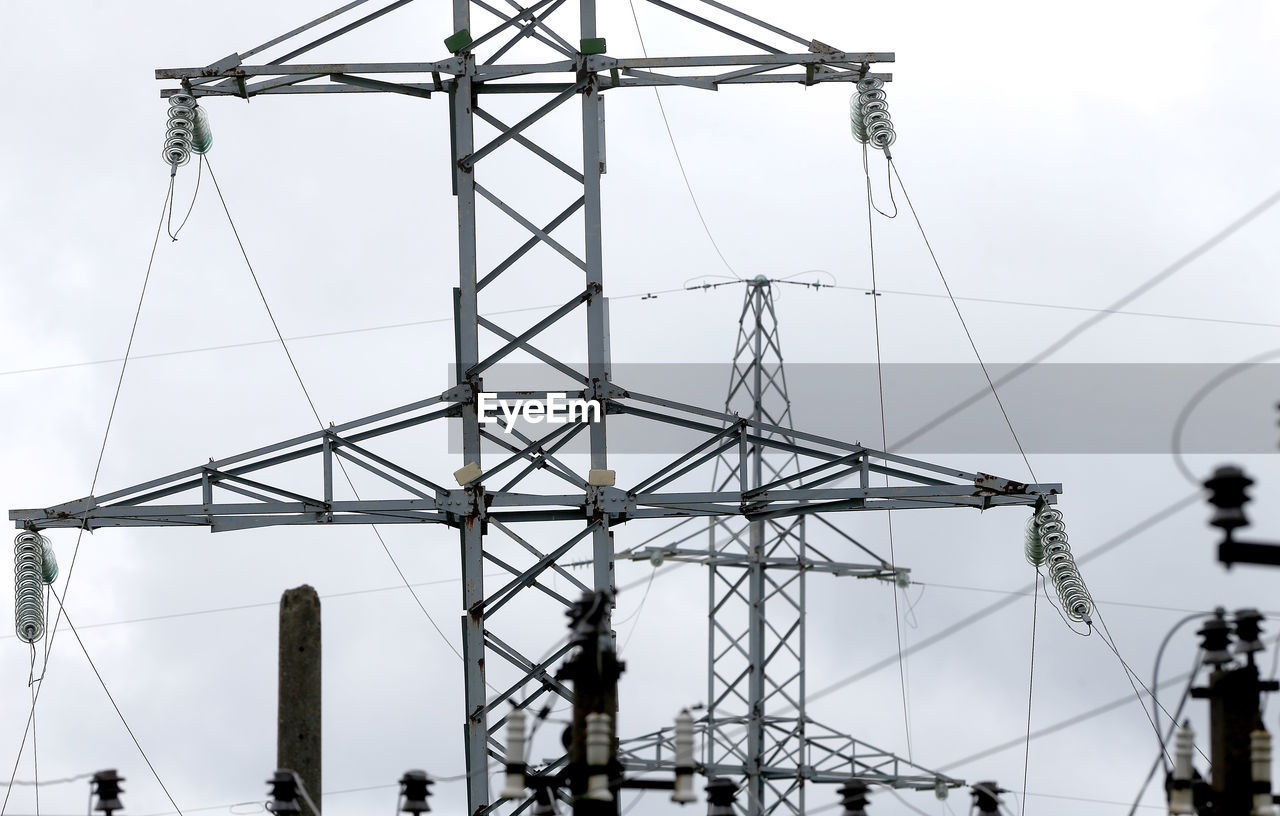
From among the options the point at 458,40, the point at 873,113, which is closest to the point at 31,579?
the point at 458,40

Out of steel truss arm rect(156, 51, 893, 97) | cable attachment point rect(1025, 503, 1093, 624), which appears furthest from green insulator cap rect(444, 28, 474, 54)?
cable attachment point rect(1025, 503, 1093, 624)

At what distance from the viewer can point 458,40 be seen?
59.0 feet

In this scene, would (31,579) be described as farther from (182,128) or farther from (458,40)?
(458,40)

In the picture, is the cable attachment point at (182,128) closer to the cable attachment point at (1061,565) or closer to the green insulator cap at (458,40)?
the green insulator cap at (458,40)

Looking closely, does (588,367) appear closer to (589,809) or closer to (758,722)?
(589,809)

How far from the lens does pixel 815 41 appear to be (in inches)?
708

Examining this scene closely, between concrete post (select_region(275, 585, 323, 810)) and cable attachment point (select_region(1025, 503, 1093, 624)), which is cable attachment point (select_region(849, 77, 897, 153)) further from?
concrete post (select_region(275, 585, 323, 810))

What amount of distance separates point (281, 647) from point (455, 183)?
19.1 ft

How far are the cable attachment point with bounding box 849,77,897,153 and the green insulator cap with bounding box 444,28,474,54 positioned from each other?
3.05m

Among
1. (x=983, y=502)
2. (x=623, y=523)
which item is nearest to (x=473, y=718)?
(x=623, y=523)

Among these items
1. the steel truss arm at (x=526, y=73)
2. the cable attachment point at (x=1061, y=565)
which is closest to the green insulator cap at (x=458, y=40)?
the steel truss arm at (x=526, y=73)
